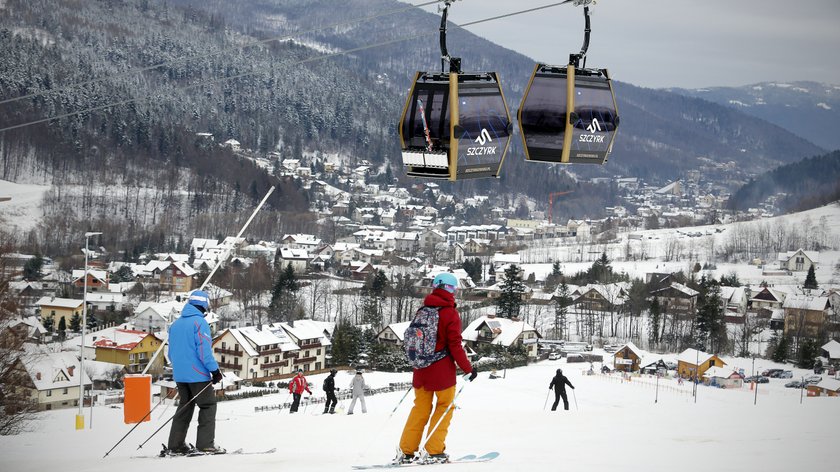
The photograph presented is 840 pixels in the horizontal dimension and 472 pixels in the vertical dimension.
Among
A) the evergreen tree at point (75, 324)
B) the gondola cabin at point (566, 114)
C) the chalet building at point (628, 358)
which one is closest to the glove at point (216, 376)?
the gondola cabin at point (566, 114)

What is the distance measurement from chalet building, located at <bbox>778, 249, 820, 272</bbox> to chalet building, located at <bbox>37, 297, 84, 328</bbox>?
52.5m

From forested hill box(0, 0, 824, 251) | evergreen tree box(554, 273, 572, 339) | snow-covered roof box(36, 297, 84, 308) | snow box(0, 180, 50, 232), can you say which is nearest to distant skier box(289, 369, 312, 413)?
evergreen tree box(554, 273, 572, 339)

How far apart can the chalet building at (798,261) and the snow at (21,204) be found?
59984 millimetres

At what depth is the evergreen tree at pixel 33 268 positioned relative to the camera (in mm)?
58647

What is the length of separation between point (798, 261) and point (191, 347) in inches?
2994

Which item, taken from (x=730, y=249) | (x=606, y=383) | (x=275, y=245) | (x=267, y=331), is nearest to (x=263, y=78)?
(x=275, y=245)

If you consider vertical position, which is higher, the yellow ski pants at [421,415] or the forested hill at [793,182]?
the forested hill at [793,182]

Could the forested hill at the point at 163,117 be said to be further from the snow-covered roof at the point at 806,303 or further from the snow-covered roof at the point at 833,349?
the snow-covered roof at the point at 833,349

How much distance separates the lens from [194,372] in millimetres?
6680

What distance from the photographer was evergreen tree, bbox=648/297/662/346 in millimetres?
45975

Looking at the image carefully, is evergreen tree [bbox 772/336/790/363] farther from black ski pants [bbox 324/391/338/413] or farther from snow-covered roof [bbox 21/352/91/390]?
black ski pants [bbox 324/391/338/413]

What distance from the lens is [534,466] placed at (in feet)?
18.5

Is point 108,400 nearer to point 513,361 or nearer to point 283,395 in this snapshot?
point 283,395

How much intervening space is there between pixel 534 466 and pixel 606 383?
18986mm
